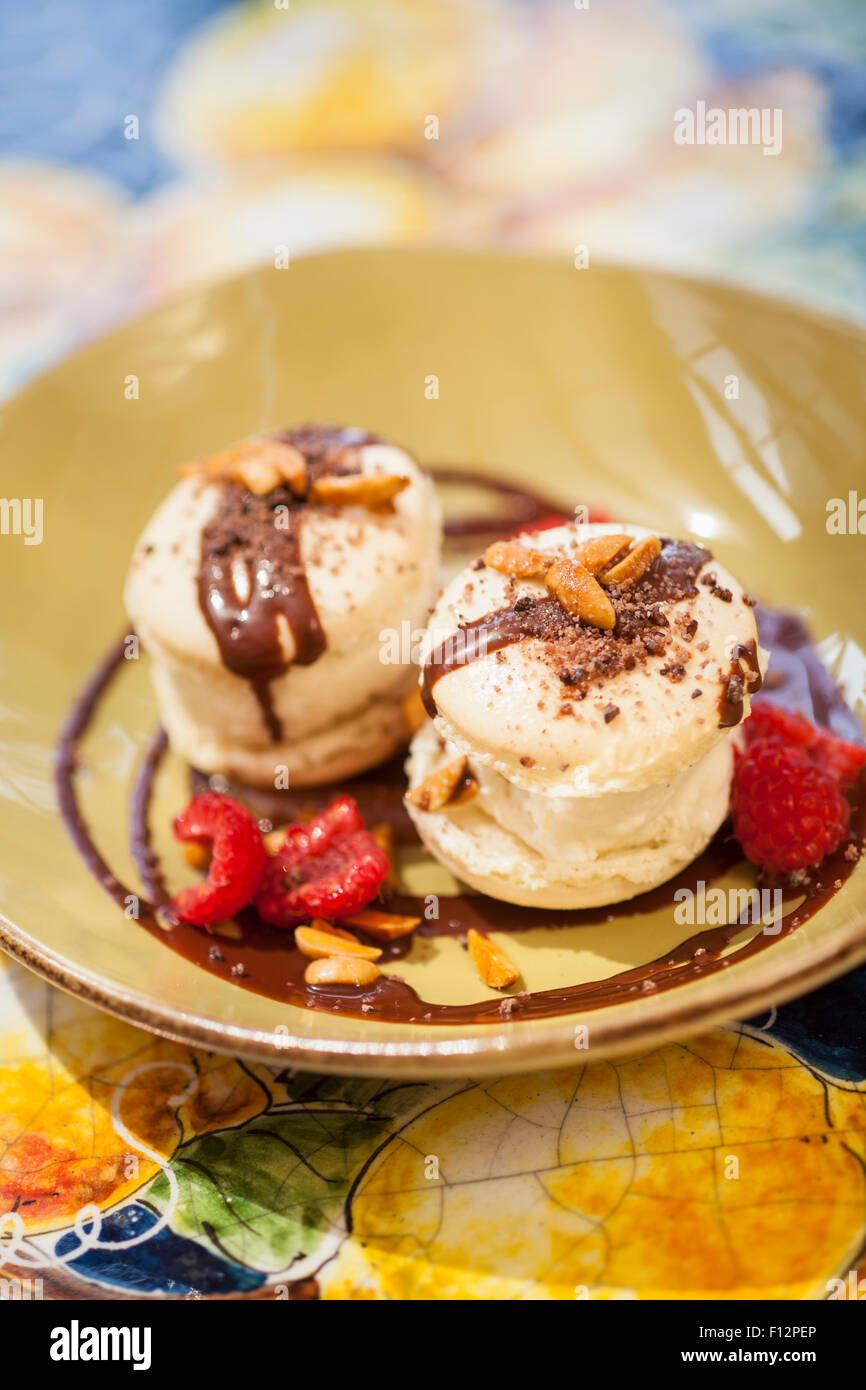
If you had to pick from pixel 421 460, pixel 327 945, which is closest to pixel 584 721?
pixel 327 945

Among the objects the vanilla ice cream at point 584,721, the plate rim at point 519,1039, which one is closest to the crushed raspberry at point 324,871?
the vanilla ice cream at point 584,721

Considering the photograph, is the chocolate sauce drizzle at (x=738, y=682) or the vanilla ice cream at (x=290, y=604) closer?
the chocolate sauce drizzle at (x=738, y=682)

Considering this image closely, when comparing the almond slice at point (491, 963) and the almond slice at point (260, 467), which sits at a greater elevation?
the almond slice at point (260, 467)

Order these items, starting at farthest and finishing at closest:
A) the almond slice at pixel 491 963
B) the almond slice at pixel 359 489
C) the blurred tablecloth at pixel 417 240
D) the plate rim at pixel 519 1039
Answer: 1. the almond slice at pixel 359 489
2. the almond slice at pixel 491 963
3. the blurred tablecloth at pixel 417 240
4. the plate rim at pixel 519 1039

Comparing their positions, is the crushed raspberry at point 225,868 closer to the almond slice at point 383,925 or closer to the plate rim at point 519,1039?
the almond slice at point 383,925

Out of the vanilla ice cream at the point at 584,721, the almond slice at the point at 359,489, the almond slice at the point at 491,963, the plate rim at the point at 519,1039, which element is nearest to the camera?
the plate rim at the point at 519,1039

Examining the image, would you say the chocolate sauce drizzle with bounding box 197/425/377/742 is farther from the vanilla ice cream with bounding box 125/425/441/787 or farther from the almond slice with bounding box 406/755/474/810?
the almond slice with bounding box 406/755/474/810

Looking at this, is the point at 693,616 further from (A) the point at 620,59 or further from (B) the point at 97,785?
(A) the point at 620,59
